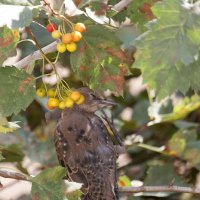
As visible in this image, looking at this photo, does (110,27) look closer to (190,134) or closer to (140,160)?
(190,134)

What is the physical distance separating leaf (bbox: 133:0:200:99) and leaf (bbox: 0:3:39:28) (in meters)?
0.43

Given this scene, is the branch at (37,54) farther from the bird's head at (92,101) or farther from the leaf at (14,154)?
the leaf at (14,154)

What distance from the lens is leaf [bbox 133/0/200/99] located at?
8.45 ft

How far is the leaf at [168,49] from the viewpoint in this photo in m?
2.57

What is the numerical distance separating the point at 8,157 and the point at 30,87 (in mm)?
1638

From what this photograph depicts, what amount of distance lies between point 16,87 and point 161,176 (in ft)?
6.71

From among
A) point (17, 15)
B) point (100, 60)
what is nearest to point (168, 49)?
point (17, 15)

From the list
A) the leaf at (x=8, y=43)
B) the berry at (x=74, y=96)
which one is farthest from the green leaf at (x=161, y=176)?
the leaf at (x=8, y=43)

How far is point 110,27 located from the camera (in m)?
3.19

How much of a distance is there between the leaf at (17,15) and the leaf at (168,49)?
43 centimetres

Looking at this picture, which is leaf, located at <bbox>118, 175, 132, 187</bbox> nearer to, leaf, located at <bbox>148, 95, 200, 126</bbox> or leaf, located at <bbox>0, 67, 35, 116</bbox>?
leaf, located at <bbox>148, 95, 200, 126</bbox>

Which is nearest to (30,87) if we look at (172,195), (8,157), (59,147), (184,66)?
(184,66)

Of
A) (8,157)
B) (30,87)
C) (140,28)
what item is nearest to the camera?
(30,87)

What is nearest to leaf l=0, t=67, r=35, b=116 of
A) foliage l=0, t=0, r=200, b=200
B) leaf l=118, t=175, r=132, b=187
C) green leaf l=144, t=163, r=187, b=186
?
foliage l=0, t=0, r=200, b=200
